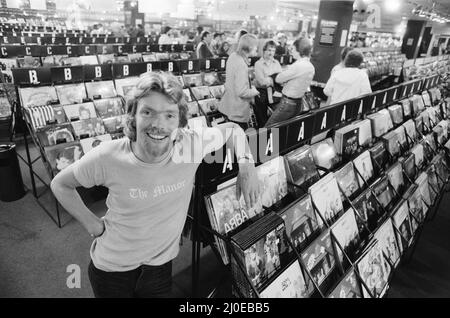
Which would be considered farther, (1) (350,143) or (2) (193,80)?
(2) (193,80)

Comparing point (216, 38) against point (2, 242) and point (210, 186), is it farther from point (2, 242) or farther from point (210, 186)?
point (210, 186)

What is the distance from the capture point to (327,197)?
2055 mm

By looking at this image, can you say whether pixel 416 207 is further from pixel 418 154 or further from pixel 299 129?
pixel 299 129

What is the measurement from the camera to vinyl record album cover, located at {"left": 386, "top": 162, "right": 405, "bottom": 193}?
2.72 metres

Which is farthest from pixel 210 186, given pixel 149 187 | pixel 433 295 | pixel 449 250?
pixel 449 250

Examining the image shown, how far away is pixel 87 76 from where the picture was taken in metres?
4.58

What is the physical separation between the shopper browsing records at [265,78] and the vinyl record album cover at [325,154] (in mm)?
2620

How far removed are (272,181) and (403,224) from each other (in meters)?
1.42

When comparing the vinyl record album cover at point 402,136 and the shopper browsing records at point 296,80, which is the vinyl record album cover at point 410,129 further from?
the shopper browsing records at point 296,80

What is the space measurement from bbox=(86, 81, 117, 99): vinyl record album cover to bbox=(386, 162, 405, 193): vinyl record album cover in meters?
3.90

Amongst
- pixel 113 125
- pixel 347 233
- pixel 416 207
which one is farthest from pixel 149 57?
pixel 347 233

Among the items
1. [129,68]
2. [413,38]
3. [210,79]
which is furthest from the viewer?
[413,38]

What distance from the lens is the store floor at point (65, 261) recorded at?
257cm
